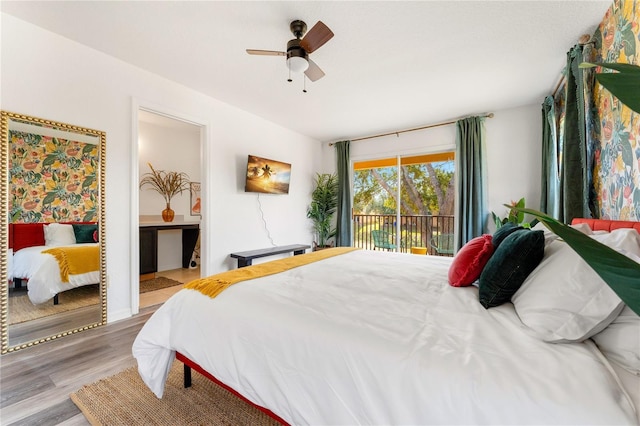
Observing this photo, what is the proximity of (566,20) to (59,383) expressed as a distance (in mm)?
4337

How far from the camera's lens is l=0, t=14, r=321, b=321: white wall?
2.20 meters

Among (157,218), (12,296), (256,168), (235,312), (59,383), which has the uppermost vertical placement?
(256,168)

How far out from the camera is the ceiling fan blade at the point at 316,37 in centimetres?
183

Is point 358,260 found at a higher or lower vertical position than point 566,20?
lower

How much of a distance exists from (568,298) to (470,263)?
0.62 meters

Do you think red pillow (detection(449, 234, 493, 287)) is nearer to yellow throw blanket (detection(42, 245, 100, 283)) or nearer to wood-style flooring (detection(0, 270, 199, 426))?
wood-style flooring (detection(0, 270, 199, 426))

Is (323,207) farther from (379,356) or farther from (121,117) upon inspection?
(379,356)

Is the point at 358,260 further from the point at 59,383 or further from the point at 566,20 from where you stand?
the point at 566,20

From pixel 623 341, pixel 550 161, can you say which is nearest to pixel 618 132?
pixel 550 161

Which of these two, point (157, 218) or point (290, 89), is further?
point (157, 218)

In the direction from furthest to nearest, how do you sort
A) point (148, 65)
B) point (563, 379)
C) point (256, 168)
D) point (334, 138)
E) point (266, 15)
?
point (334, 138) < point (256, 168) < point (148, 65) < point (266, 15) < point (563, 379)

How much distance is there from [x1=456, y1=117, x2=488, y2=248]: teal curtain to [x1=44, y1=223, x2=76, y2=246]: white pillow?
4.56 metres

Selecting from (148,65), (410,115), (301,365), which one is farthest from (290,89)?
(301,365)

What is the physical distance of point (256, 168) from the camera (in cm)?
400
